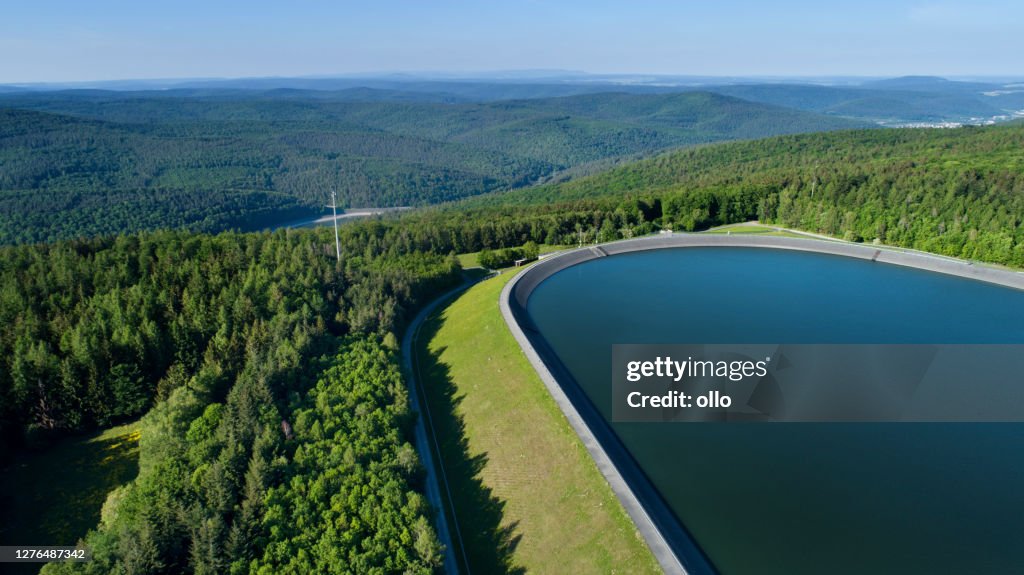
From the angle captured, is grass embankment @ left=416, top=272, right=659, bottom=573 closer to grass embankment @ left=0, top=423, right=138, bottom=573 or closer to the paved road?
the paved road

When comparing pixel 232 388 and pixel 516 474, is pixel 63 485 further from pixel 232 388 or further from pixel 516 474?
pixel 516 474

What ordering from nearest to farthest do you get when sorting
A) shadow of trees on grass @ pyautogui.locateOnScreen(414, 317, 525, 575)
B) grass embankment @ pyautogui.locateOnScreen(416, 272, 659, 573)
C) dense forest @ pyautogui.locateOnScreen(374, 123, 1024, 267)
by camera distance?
grass embankment @ pyautogui.locateOnScreen(416, 272, 659, 573) → shadow of trees on grass @ pyautogui.locateOnScreen(414, 317, 525, 575) → dense forest @ pyautogui.locateOnScreen(374, 123, 1024, 267)

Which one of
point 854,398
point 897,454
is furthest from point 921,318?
point 897,454

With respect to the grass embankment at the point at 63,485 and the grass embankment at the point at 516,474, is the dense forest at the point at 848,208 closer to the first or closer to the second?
the grass embankment at the point at 516,474

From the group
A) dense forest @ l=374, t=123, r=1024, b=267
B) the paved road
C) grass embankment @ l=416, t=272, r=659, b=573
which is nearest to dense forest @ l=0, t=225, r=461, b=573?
the paved road

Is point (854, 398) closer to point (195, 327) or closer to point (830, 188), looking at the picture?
point (195, 327)

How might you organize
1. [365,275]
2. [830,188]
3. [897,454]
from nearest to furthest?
[897,454], [365,275], [830,188]

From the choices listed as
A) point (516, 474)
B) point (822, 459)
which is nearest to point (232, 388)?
point (516, 474)
